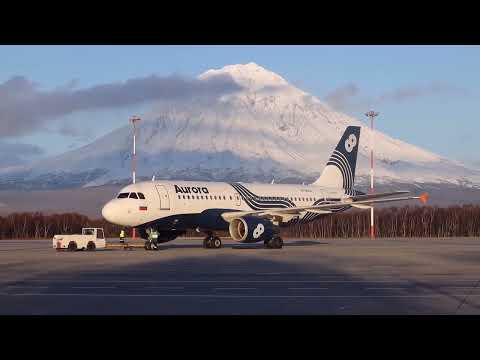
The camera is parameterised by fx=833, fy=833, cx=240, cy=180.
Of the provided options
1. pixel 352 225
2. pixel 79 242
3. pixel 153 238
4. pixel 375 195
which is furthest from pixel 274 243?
pixel 352 225

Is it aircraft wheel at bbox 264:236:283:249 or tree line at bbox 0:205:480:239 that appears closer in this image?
aircraft wheel at bbox 264:236:283:249

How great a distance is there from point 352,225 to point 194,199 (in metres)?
35.4

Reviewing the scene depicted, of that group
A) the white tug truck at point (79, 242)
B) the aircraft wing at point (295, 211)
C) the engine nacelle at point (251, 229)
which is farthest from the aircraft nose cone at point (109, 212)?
the engine nacelle at point (251, 229)

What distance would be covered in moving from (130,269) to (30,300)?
10836mm

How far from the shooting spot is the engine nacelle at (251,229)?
45.3m

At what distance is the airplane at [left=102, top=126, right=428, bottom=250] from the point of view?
145 ft

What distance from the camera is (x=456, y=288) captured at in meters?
21.3

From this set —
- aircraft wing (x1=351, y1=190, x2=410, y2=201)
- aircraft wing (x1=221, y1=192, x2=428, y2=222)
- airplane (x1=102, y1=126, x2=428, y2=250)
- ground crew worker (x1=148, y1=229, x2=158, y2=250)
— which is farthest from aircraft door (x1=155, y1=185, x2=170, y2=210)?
aircraft wing (x1=351, y1=190, x2=410, y2=201)

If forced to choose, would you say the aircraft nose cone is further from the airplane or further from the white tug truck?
the white tug truck

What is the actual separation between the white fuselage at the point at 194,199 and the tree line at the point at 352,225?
20.8 metres

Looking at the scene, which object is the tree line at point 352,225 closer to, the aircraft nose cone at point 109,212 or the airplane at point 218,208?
the airplane at point 218,208

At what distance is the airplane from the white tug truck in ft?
9.06
